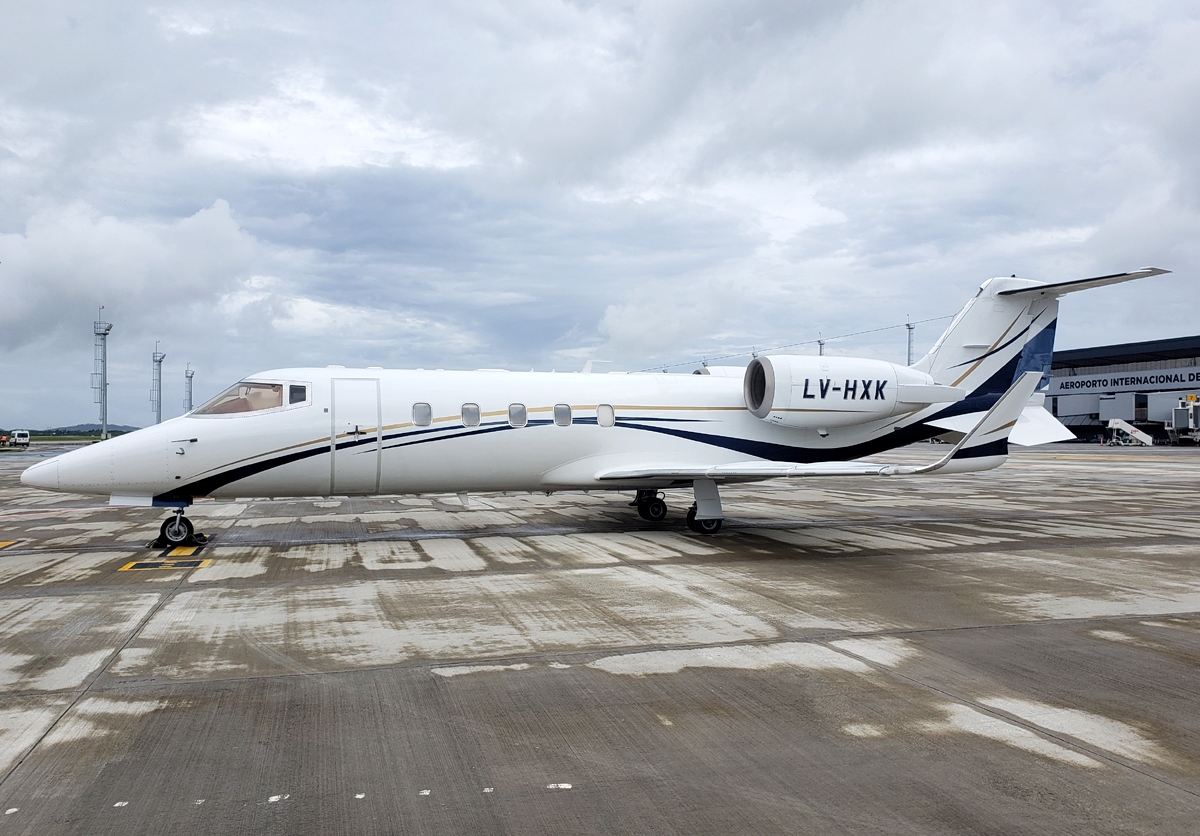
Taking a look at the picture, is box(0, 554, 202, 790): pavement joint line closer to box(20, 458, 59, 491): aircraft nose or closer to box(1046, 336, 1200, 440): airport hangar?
box(20, 458, 59, 491): aircraft nose

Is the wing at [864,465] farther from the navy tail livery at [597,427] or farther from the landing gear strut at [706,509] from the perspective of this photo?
the landing gear strut at [706,509]

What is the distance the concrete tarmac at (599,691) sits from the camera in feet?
12.8

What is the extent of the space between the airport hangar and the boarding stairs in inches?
104

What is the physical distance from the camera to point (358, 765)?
14.3ft

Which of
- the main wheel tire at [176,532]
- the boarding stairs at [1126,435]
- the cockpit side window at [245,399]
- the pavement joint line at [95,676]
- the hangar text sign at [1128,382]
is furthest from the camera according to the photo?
the hangar text sign at [1128,382]

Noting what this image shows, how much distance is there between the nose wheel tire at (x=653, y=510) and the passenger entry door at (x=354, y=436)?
565 cm

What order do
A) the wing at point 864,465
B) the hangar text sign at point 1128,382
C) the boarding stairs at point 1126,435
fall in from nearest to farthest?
the wing at point 864,465, the boarding stairs at point 1126,435, the hangar text sign at point 1128,382

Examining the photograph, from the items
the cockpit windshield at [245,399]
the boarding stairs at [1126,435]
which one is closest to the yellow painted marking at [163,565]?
the cockpit windshield at [245,399]

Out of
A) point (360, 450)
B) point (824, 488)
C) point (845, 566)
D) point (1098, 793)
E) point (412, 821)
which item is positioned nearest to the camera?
point (412, 821)

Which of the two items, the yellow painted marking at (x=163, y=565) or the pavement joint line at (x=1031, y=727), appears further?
the yellow painted marking at (x=163, y=565)

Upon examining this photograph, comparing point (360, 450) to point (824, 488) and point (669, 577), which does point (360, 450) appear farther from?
point (824, 488)

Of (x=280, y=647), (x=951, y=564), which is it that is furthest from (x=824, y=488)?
(x=280, y=647)

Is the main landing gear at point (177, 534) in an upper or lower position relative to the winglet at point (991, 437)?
lower

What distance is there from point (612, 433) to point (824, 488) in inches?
559
